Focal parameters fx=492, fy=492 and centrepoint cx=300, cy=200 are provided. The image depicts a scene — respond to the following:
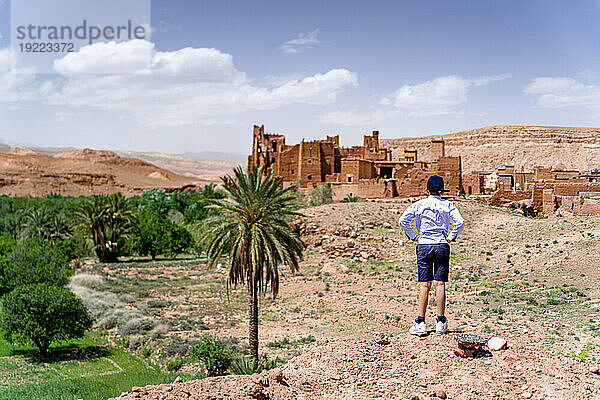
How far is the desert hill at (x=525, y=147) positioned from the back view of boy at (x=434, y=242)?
81.7m

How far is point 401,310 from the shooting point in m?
17.3

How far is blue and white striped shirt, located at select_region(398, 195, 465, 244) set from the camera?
23.6 ft

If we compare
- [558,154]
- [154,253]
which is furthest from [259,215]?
[558,154]

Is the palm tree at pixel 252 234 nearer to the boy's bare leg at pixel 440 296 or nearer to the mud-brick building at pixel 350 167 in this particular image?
the boy's bare leg at pixel 440 296

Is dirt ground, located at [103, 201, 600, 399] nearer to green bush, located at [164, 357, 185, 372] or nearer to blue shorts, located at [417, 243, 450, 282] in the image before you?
blue shorts, located at [417, 243, 450, 282]

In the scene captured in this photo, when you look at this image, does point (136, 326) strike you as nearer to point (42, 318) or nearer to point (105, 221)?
point (42, 318)

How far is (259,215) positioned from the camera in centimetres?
1455

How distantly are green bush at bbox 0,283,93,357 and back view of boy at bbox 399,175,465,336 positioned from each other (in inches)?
Result: 648

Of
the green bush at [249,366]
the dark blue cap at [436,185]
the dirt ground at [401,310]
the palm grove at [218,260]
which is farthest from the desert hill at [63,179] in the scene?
the dark blue cap at [436,185]

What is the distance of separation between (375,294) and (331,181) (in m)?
24.5

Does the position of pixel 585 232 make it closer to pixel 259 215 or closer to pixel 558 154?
pixel 259 215

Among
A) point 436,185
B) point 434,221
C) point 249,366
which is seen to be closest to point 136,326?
point 249,366

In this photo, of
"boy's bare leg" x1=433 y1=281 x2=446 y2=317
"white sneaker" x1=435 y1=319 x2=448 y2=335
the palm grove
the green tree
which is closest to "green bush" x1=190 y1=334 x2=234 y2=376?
the palm grove

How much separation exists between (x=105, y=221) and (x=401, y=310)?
3003 cm
